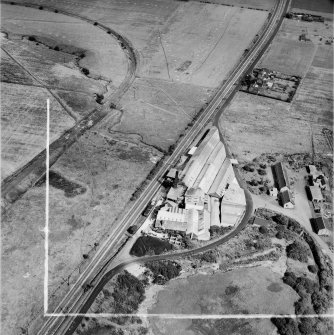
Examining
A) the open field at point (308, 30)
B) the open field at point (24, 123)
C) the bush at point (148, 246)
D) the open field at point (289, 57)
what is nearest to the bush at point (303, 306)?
the bush at point (148, 246)

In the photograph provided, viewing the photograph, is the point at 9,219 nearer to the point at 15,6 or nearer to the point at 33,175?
the point at 33,175

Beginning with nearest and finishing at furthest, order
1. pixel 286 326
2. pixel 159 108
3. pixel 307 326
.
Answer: pixel 286 326, pixel 307 326, pixel 159 108

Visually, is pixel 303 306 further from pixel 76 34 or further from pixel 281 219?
pixel 76 34

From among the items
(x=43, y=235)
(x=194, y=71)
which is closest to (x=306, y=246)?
(x=43, y=235)

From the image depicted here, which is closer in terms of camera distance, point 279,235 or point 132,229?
point 132,229

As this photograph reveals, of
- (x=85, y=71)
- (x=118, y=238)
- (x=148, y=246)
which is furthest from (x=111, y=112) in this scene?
(x=148, y=246)

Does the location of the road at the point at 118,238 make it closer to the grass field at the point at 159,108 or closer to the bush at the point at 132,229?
the bush at the point at 132,229
